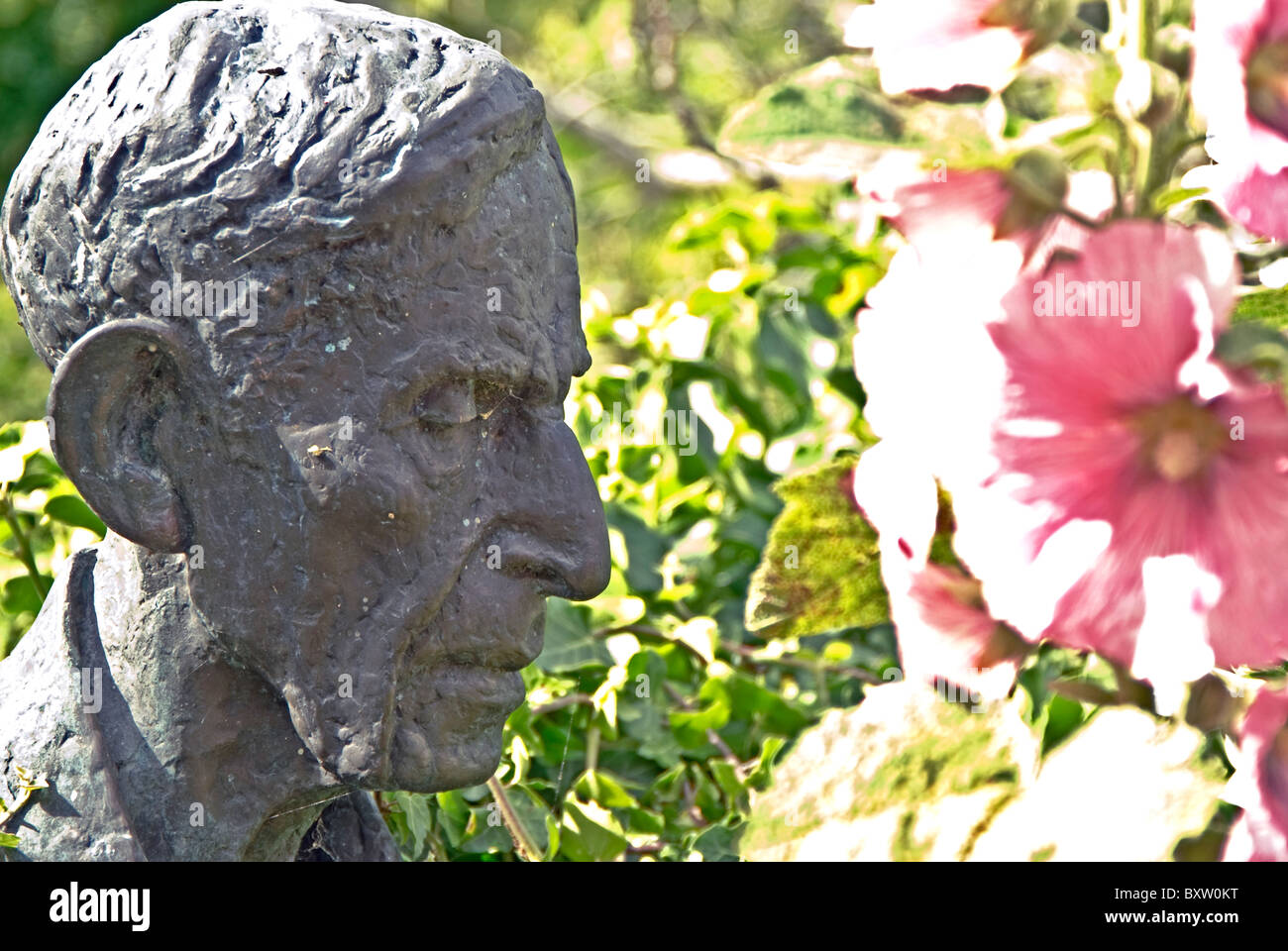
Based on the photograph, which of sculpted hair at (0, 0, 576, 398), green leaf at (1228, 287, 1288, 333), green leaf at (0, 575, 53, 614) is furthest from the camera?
green leaf at (0, 575, 53, 614)

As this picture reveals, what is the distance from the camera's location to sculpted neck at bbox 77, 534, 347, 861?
87 centimetres

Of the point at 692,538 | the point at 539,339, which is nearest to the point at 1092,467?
the point at 539,339

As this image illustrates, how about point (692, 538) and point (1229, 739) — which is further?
point (692, 538)

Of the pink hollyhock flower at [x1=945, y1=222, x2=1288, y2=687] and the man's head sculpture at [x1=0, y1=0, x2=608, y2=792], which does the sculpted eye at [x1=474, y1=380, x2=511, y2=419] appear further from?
the pink hollyhock flower at [x1=945, y1=222, x2=1288, y2=687]

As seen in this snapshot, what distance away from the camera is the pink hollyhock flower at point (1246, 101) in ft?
1.77

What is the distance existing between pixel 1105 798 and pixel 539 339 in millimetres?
421

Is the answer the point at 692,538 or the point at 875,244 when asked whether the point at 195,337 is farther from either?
the point at 875,244

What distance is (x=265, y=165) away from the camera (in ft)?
2.54

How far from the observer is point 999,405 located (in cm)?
53

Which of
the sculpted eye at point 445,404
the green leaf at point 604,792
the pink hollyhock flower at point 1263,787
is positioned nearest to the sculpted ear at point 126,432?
the sculpted eye at point 445,404

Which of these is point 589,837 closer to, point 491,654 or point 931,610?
point 491,654

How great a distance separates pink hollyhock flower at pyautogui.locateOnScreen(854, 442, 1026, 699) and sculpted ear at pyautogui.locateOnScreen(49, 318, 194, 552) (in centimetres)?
41

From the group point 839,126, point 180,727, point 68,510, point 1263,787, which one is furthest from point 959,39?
point 68,510

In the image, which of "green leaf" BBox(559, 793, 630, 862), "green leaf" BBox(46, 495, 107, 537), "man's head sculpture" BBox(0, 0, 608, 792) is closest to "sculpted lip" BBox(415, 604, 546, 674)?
"man's head sculpture" BBox(0, 0, 608, 792)
